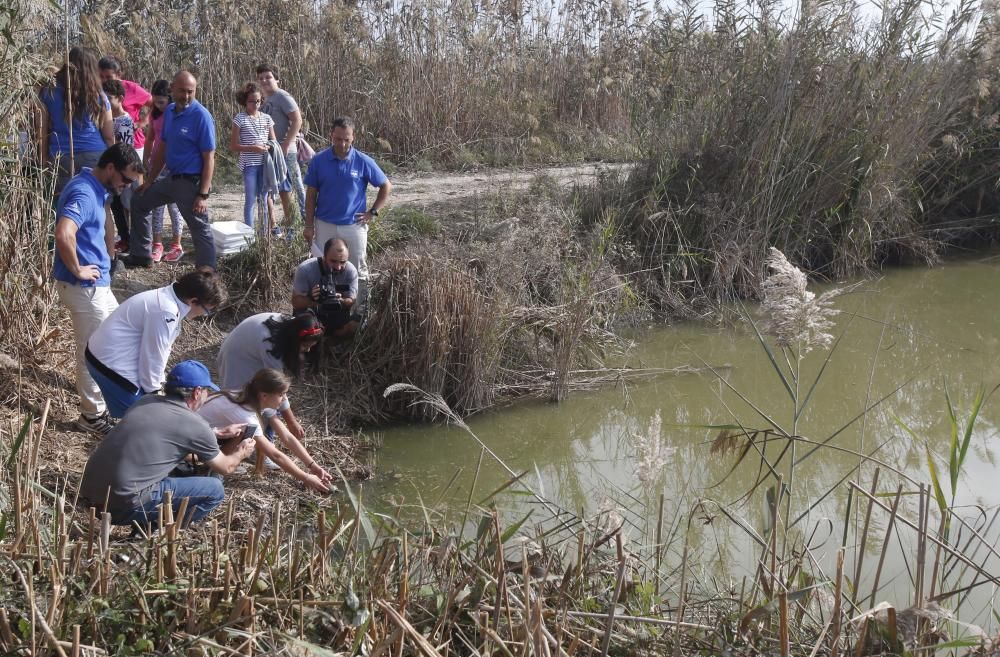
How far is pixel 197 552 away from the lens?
288cm

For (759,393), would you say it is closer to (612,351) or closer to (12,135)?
(612,351)

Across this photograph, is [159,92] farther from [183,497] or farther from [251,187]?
[183,497]

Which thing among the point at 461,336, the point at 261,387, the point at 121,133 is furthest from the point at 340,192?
the point at 261,387

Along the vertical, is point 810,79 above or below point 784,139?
above

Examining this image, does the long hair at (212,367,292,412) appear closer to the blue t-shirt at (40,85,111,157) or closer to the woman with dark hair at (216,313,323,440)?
Result: the woman with dark hair at (216,313,323,440)

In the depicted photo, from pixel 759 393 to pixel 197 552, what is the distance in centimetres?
490

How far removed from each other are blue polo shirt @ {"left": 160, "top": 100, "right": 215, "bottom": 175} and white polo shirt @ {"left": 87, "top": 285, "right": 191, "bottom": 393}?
2.11 m

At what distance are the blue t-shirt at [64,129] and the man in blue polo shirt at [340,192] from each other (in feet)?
4.60

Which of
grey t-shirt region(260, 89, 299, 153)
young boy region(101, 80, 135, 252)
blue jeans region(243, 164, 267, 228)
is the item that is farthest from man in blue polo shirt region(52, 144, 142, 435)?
grey t-shirt region(260, 89, 299, 153)

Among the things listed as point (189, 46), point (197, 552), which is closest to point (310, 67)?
point (189, 46)

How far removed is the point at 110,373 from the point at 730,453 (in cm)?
347

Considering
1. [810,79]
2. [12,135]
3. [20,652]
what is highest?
[810,79]

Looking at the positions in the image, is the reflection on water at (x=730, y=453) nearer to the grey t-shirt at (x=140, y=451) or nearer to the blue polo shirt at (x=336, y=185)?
the grey t-shirt at (x=140, y=451)

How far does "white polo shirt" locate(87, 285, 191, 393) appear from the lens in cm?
446
